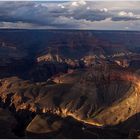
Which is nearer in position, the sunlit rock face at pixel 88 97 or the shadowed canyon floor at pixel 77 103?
the shadowed canyon floor at pixel 77 103

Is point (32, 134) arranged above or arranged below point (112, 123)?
above

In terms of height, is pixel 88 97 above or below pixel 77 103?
above

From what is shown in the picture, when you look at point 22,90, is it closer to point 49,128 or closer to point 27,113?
point 27,113

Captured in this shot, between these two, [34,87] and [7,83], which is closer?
[34,87]

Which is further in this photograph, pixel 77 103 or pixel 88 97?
pixel 88 97

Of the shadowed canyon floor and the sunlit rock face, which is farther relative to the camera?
the sunlit rock face

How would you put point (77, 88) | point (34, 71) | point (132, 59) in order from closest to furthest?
1. point (77, 88)
2. point (34, 71)
3. point (132, 59)

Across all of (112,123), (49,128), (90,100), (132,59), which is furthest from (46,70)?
(49,128)

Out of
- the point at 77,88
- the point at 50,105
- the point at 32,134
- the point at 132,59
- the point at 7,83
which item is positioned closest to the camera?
the point at 32,134
